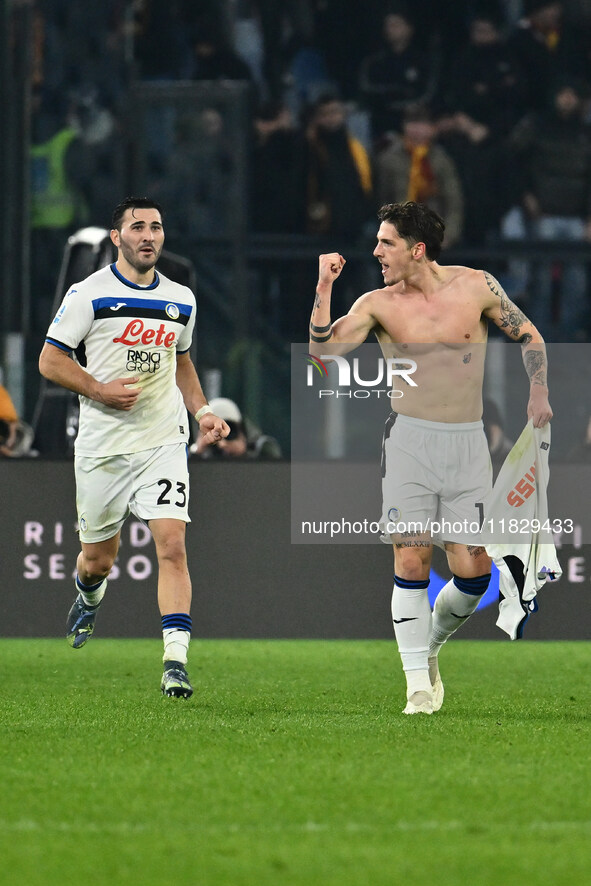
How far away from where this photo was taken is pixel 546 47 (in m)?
14.3

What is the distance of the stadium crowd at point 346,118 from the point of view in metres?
13.1

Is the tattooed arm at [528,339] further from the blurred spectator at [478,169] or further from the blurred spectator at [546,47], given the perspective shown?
the blurred spectator at [546,47]

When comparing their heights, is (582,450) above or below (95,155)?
below

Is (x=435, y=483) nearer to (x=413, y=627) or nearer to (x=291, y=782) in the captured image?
(x=413, y=627)

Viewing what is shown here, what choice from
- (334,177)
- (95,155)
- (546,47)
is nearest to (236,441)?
(334,177)

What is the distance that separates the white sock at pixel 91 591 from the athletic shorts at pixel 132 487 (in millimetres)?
459

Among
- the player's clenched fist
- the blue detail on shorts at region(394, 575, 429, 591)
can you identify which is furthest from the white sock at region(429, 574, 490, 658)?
the player's clenched fist

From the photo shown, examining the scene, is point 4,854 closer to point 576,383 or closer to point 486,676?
point 486,676

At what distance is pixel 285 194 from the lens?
13.4 metres

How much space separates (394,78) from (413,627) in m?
8.78

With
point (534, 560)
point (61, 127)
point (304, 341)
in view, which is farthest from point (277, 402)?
point (534, 560)

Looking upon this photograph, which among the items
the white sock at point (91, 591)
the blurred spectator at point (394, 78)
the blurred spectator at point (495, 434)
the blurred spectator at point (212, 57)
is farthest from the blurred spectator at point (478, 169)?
the white sock at point (91, 591)

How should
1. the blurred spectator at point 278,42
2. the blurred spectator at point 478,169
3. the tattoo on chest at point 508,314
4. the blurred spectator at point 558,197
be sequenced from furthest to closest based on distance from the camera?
1. the blurred spectator at point 278,42
2. the blurred spectator at point 478,169
3. the blurred spectator at point 558,197
4. the tattoo on chest at point 508,314

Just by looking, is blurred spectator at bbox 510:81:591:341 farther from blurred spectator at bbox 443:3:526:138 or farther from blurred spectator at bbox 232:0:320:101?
blurred spectator at bbox 232:0:320:101
